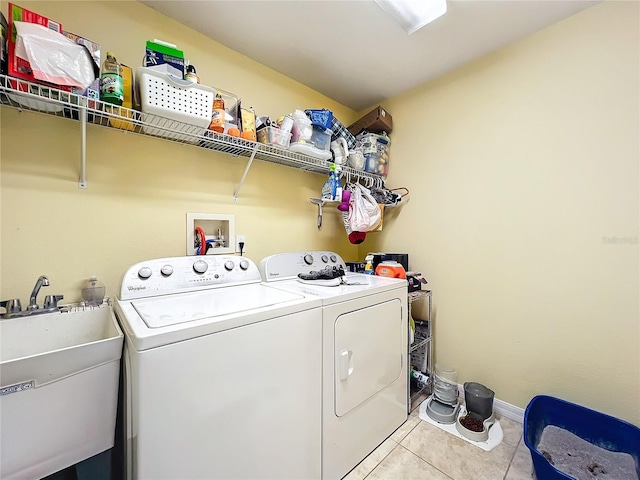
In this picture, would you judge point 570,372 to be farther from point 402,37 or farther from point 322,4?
point 322,4

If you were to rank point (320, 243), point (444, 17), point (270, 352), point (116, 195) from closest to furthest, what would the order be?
point (270, 352)
point (116, 195)
point (444, 17)
point (320, 243)

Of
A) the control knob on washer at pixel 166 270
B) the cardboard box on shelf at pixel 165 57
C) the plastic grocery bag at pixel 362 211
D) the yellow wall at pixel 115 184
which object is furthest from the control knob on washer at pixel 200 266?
the plastic grocery bag at pixel 362 211

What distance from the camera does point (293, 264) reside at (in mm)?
1708

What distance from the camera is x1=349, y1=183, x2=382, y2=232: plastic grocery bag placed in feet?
6.45

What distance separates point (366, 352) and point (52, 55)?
5.88 ft

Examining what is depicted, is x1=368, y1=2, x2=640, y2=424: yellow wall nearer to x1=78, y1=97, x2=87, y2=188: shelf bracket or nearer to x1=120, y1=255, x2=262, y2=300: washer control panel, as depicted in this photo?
x1=120, y1=255, x2=262, y2=300: washer control panel

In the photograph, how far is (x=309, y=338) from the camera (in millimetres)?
1110

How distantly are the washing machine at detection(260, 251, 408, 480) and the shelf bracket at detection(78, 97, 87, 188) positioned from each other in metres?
0.97

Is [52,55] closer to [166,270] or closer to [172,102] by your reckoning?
[172,102]

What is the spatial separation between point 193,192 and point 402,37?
1630 mm

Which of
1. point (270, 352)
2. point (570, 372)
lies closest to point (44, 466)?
point (270, 352)

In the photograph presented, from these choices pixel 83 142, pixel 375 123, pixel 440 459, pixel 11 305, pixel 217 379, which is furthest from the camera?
pixel 375 123

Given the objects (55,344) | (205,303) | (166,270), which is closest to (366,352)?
(205,303)

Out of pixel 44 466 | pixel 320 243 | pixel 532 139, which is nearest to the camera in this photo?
pixel 44 466
